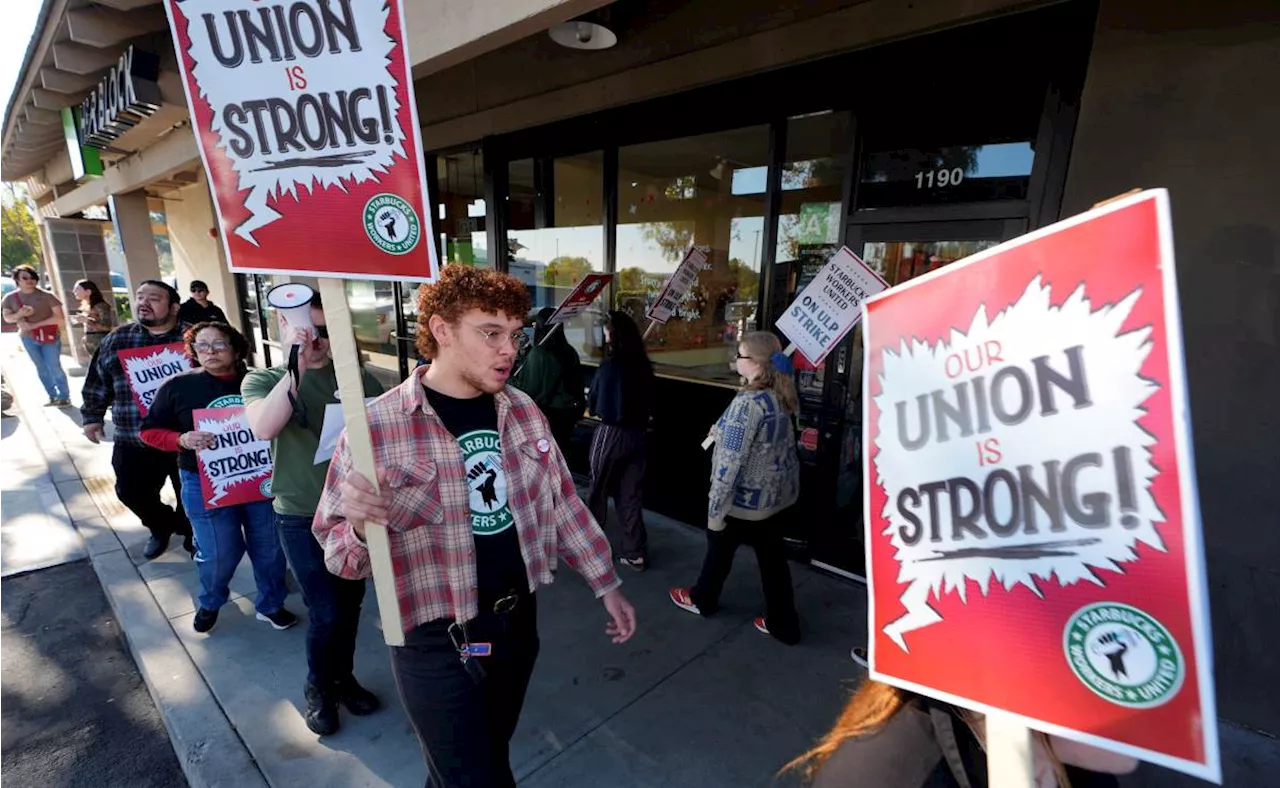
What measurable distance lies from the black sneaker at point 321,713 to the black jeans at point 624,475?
2004mm

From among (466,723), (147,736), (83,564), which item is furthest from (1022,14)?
(83,564)

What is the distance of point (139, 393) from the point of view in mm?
4070

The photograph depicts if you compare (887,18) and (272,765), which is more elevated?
(887,18)

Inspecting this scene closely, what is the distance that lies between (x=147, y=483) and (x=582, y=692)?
3650 mm

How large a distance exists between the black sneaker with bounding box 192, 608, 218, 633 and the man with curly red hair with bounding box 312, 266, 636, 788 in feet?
7.95

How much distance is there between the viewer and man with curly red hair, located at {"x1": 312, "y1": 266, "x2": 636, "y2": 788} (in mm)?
1735

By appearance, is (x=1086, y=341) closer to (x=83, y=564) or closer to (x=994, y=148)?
(x=994, y=148)

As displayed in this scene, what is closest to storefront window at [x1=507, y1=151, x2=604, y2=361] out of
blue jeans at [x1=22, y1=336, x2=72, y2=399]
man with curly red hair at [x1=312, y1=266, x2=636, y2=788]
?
man with curly red hair at [x1=312, y1=266, x2=636, y2=788]

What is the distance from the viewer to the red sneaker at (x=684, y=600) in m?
3.75

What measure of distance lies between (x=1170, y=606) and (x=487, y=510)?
1586 mm

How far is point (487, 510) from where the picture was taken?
1826mm

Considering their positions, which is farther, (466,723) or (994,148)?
(994,148)

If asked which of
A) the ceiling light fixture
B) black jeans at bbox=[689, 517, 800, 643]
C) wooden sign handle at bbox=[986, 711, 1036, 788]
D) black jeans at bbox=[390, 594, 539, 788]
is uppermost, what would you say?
the ceiling light fixture

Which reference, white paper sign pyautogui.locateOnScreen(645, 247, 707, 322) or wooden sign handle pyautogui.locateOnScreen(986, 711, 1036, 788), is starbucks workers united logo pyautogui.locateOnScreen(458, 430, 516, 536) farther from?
white paper sign pyautogui.locateOnScreen(645, 247, 707, 322)
